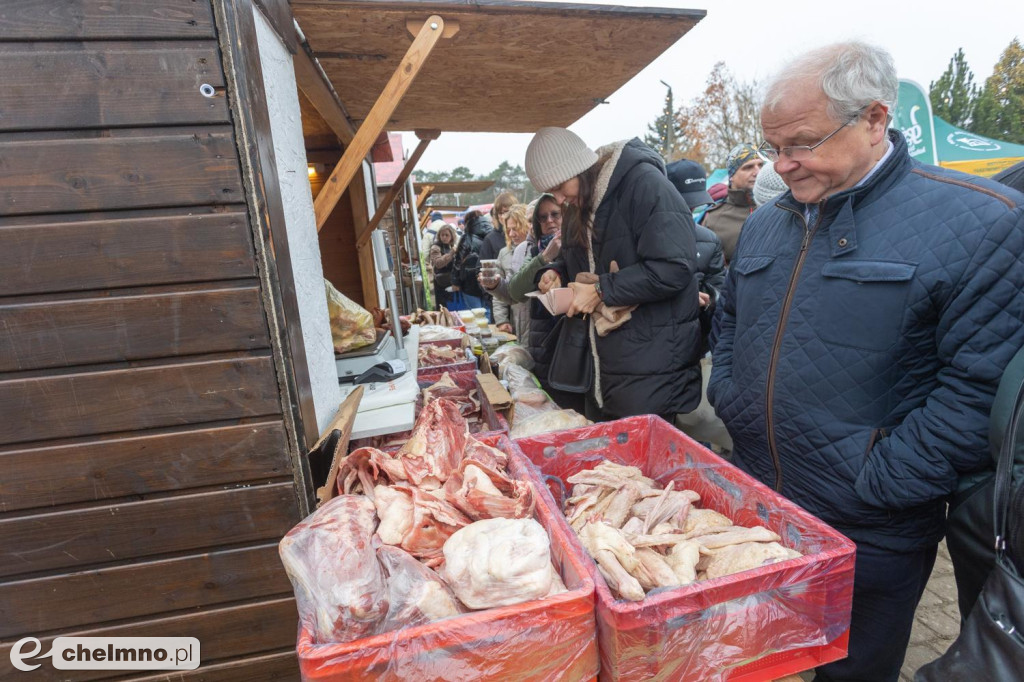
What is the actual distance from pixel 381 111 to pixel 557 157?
90cm

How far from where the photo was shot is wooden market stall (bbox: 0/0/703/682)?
4.74 ft

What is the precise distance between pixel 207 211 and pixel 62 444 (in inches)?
35.7

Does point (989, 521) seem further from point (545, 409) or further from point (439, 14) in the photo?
point (439, 14)

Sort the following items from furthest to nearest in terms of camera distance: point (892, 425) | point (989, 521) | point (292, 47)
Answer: point (292, 47) → point (892, 425) → point (989, 521)

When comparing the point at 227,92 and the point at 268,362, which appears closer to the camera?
the point at 227,92

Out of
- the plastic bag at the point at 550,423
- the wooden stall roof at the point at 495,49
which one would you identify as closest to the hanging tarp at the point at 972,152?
the wooden stall roof at the point at 495,49

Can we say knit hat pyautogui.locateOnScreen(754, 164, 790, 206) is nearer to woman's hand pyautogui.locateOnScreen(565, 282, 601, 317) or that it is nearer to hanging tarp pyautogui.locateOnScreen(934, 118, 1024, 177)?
woman's hand pyautogui.locateOnScreen(565, 282, 601, 317)

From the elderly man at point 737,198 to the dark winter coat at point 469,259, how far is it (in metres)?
5.56

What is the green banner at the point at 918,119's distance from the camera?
6.92 metres

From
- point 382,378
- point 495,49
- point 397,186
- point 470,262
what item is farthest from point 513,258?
point 470,262

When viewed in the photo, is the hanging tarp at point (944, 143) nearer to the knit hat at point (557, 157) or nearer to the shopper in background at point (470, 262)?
the shopper in background at point (470, 262)

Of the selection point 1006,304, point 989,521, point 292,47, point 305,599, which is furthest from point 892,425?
point 292,47

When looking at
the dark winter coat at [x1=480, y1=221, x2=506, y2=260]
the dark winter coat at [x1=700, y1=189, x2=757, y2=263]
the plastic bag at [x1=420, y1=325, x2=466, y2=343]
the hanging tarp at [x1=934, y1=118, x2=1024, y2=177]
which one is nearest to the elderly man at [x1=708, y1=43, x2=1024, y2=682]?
the dark winter coat at [x1=700, y1=189, x2=757, y2=263]

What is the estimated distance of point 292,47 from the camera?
2.01 meters
